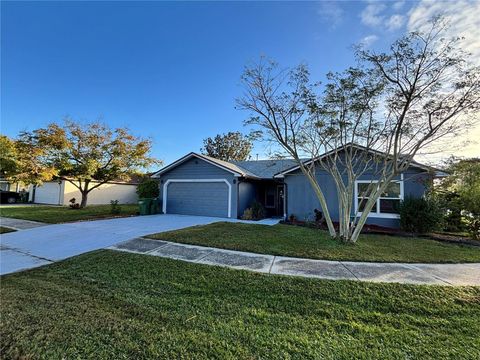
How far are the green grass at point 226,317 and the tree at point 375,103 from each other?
4234mm

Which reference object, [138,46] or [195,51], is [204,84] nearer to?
[195,51]

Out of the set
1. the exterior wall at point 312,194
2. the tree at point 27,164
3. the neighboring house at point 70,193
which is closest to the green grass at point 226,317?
the exterior wall at point 312,194

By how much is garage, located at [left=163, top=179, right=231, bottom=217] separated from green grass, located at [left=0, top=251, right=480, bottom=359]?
9.77m

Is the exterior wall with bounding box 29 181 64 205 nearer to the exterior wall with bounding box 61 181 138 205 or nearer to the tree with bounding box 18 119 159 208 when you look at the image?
the exterior wall with bounding box 61 181 138 205

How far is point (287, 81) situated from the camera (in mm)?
8641

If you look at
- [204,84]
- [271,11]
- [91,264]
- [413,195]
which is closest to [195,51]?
[204,84]

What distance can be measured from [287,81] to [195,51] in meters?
4.74

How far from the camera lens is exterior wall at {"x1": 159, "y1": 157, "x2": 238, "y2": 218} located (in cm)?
1432

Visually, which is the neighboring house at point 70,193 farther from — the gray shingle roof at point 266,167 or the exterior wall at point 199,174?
the gray shingle roof at point 266,167

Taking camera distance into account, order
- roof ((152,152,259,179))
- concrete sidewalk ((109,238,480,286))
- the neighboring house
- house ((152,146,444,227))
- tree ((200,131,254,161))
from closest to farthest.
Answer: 1. concrete sidewalk ((109,238,480,286))
2. house ((152,146,444,227))
3. roof ((152,152,259,179))
4. the neighboring house
5. tree ((200,131,254,161))

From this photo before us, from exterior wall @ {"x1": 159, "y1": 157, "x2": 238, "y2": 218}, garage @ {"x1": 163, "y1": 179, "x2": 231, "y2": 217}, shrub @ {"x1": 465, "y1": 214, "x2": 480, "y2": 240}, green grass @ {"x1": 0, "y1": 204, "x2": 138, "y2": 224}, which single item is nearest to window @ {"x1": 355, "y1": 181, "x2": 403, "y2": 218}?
shrub @ {"x1": 465, "y1": 214, "x2": 480, "y2": 240}

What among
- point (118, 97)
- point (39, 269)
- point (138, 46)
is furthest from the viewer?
point (118, 97)

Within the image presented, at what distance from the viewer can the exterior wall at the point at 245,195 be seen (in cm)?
1451

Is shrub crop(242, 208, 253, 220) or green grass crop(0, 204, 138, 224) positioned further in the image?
shrub crop(242, 208, 253, 220)
